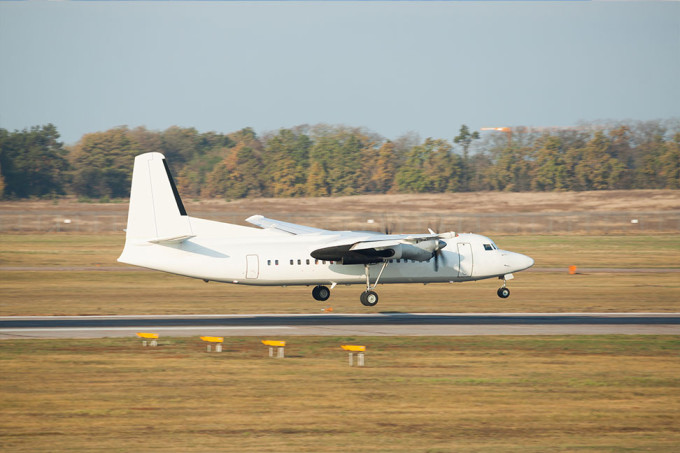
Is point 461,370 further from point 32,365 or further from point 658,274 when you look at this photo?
point 658,274

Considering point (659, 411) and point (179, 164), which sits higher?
point (179, 164)

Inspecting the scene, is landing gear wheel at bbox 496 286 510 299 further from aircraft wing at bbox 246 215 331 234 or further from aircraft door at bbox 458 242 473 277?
aircraft wing at bbox 246 215 331 234

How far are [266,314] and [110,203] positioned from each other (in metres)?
96.7

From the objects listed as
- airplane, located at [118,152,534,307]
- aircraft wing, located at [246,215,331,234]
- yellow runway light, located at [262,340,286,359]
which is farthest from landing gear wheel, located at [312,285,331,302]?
yellow runway light, located at [262,340,286,359]

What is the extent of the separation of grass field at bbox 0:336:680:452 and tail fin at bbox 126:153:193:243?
675cm

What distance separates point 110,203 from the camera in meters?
127

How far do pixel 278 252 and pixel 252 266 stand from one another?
1.38 metres

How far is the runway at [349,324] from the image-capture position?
30.6 metres

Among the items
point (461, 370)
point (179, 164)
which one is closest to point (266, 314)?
point (461, 370)

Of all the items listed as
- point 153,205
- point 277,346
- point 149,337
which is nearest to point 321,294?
point 153,205

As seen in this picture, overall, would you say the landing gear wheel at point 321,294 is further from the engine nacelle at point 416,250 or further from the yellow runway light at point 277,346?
the yellow runway light at point 277,346

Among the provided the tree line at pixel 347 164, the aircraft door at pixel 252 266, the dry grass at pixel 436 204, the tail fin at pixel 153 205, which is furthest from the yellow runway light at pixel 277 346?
the tree line at pixel 347 164

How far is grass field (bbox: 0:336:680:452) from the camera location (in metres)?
17.1

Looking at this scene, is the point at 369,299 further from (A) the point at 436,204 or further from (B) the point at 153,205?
(A) the point at 436,204
